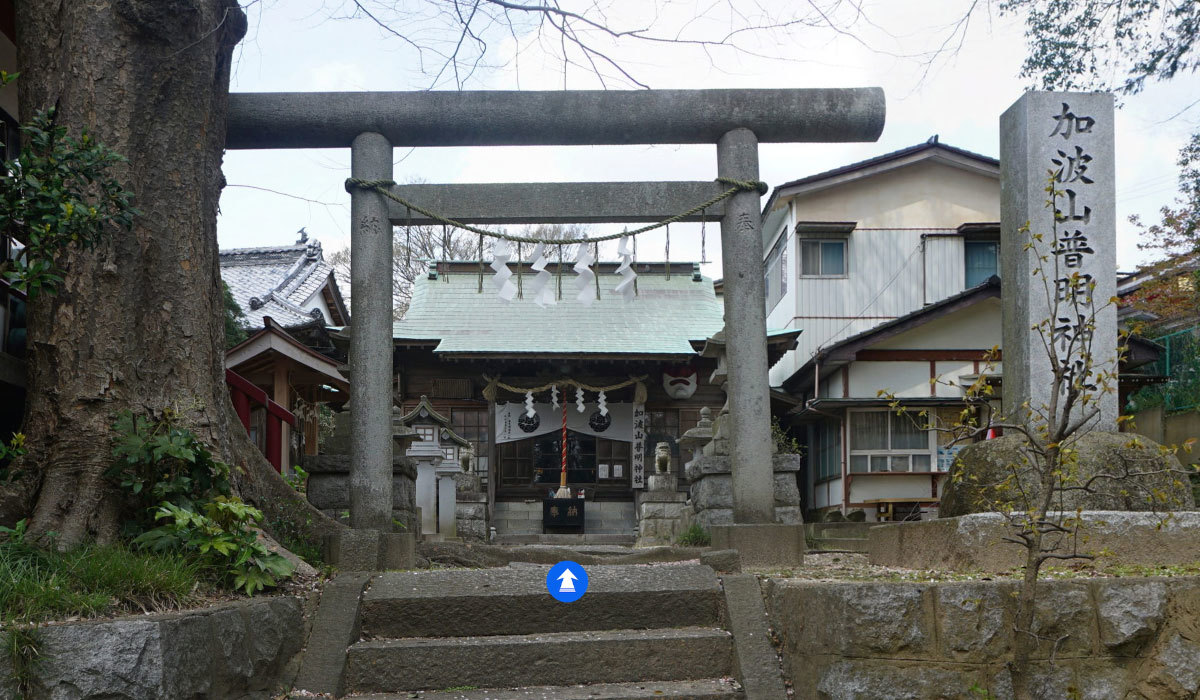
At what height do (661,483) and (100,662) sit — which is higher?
(100,662)

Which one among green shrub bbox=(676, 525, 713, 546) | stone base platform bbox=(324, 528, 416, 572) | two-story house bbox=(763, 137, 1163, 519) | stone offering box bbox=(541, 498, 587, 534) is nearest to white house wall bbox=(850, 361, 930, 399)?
two-story house bbox=(763, 137, 1163, 519)

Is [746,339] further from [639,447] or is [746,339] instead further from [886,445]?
[639,447]

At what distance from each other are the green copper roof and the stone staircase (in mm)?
14660

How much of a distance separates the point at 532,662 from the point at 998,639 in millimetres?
2246

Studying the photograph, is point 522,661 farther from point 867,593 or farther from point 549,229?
point 549,229

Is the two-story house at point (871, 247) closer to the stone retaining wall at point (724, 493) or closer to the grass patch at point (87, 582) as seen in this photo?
the stone retaining wall at point (724, 493)

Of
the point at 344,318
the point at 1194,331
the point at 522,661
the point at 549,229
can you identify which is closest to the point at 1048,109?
the point at 522,661

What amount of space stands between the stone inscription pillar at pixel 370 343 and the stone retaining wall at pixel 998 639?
4.17 m

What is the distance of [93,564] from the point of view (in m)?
4.39

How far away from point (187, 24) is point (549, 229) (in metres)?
23.6

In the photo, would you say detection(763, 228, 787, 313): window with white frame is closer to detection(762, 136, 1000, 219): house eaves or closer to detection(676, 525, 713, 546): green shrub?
detection(762, 136, 1000, 219): house eaves

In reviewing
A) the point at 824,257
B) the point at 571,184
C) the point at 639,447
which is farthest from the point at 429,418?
the point at 824,257

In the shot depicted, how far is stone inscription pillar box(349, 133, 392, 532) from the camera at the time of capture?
25.8ft

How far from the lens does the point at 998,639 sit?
464 cm
